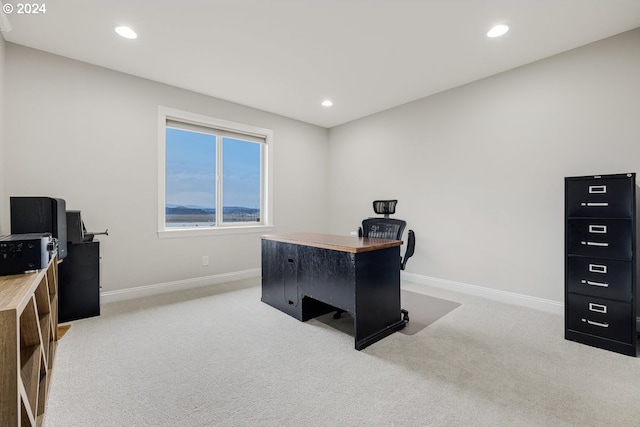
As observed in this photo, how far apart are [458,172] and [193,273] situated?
379 cm

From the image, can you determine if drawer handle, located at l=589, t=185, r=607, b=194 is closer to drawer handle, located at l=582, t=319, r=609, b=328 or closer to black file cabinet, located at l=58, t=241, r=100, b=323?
drawer handle, located at l=582, t=319, r=609, b=328

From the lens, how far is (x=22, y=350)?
142 cm

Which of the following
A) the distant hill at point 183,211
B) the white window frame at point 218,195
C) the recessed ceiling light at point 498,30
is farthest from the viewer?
the distant hill at point 183,211

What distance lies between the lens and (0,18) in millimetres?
2244

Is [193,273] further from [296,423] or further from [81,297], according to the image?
[296,423]

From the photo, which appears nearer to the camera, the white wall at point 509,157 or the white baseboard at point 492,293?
the white wall at point 509,157

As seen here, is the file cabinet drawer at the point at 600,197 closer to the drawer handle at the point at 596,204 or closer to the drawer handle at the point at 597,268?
the drawer handle at the point at 596,204

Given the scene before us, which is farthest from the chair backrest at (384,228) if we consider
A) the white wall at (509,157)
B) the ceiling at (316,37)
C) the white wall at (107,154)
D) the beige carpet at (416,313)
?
the white wall at (107,154)

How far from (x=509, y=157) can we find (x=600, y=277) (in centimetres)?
154

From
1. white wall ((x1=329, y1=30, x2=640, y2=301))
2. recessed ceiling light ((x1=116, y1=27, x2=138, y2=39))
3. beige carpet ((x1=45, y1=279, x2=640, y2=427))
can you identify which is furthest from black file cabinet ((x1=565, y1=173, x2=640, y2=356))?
recessed ceiling light ((x1=116, y1=27, x2=138, y2=39))

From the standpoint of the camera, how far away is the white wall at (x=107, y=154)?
278cm

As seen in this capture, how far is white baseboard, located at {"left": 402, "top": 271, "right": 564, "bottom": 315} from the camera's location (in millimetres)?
2971

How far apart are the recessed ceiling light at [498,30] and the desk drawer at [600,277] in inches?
80.2

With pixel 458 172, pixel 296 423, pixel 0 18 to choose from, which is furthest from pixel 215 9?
pixel 458 172
